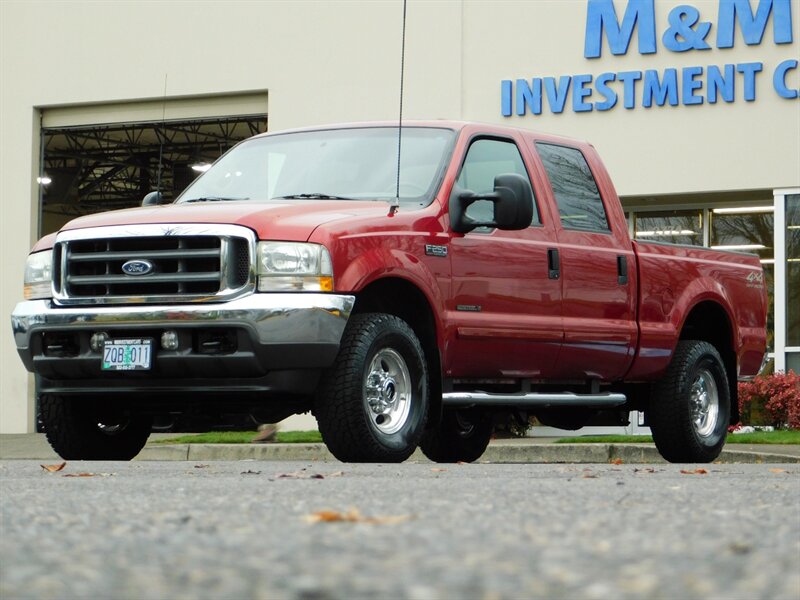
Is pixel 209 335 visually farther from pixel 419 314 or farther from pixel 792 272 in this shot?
pixel 792 272

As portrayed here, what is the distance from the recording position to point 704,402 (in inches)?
416

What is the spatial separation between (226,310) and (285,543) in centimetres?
443

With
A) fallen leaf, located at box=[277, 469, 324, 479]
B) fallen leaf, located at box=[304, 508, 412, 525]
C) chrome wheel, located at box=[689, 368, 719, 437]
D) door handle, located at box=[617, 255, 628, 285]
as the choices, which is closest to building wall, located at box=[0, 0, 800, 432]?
chrome wheel, located at box=[689, 368, 719, 437]

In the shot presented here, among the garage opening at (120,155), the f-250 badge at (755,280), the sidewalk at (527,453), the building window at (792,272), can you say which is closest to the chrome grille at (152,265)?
the f-250 badge at (755,280)

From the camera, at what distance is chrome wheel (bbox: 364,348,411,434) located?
793cm

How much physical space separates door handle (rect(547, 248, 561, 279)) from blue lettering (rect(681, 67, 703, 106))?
10046 millimetres

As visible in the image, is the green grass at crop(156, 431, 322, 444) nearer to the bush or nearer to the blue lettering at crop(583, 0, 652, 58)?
the bush

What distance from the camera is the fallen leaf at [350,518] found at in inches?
147

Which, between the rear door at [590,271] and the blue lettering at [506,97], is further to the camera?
the blue lettering at [506,97]

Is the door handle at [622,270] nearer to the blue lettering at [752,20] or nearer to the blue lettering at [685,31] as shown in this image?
the blue lettering at [752,20]

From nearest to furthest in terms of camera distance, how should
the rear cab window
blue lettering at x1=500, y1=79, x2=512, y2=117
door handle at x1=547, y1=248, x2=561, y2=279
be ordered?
door handle at x1=547, y1=248, x2=561, y2=279
the rear cab window
blue lettering at x1=500, y1=79, x2=512, y2=117

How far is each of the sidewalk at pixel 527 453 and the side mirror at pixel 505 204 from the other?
4101mm

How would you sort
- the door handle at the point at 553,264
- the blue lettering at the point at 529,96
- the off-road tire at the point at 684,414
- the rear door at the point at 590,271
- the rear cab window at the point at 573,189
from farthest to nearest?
the blue lettering at the point at 529,96 < the off-road tire at the point at 684,414 < the rear cab window at the point at 573,189 < the rear door at the point at 590,271 < the door handle at the point at 553,264

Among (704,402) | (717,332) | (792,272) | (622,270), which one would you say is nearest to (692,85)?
(792,272)
